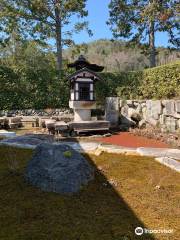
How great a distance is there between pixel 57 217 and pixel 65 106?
18402 millimetres

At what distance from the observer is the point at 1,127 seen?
656 inches

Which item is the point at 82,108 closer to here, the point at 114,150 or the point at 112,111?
the point at 112,111

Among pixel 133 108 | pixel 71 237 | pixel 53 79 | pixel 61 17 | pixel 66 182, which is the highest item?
pixel 61 17

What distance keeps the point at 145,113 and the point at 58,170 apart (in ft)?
38.5

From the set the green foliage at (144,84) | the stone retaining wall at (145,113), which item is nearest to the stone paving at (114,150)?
the stone retaining wall at (145,113)

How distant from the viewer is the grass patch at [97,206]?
13.8 ft

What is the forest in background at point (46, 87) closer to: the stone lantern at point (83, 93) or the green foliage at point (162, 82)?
the green foliage at point (162, 82)

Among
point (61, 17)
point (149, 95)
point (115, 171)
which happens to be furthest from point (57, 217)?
point (61, 17)

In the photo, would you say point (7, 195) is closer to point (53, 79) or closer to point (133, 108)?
point (133, 108)

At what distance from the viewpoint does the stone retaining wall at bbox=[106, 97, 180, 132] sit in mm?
14688

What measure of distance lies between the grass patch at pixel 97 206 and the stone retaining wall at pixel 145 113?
820 cm

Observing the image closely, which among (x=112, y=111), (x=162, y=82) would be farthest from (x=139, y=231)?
(x=162, y=82)

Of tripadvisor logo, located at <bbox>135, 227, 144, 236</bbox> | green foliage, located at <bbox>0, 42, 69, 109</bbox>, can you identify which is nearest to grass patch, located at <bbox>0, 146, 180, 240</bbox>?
tripadvisor logo, located at <bbox>135, 227, 144, 236</bbox>

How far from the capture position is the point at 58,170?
18.5 feet
